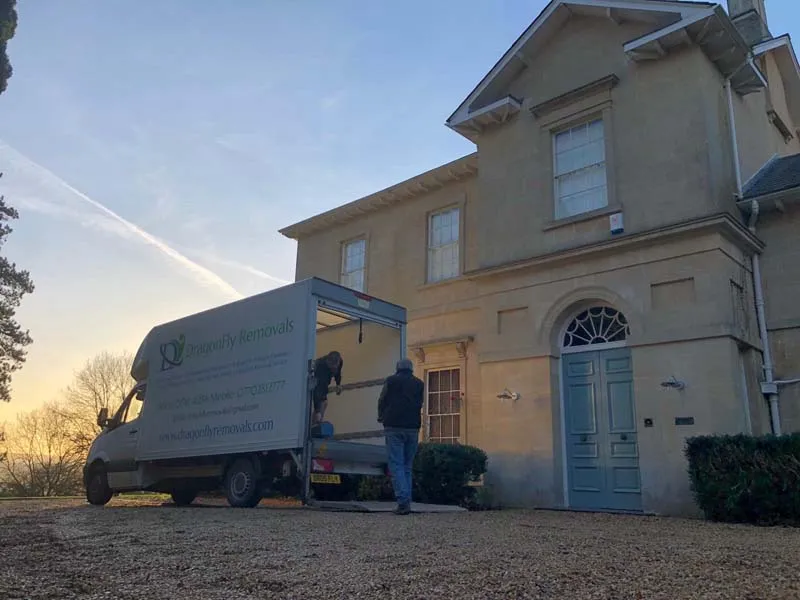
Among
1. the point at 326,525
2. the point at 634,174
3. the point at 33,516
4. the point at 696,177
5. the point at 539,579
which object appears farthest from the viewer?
the point at 634,174

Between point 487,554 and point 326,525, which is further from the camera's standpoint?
point 326,525

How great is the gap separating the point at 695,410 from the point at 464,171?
758 cm

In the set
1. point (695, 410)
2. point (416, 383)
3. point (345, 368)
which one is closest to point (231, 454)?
point (345, 368)

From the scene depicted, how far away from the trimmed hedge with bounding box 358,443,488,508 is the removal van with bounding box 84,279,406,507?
120cm

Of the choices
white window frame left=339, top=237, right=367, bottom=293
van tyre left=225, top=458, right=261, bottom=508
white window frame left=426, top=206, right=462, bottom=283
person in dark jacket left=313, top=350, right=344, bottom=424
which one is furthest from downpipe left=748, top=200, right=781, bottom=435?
white window frame left=339, top=237, right=367, bottom=293

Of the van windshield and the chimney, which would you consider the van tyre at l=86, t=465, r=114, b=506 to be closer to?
the van windshield

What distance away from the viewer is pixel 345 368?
1148cm

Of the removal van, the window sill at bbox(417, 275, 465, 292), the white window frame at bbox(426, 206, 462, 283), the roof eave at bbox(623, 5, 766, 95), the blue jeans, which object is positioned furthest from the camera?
the white window frame at bbox(426, 206, 462, 283)

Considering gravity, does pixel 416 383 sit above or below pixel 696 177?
below

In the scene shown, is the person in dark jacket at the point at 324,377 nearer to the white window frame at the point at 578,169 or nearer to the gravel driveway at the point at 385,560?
the gravel driveway at the point at 385,560

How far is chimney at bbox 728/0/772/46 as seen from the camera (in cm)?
1422

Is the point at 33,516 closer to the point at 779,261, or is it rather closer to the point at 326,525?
the point at 326,525

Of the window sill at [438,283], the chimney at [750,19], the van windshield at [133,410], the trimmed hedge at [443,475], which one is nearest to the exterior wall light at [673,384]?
the trimmed hedge at [443,475]

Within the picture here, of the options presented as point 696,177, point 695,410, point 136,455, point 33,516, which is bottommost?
point 33,516
